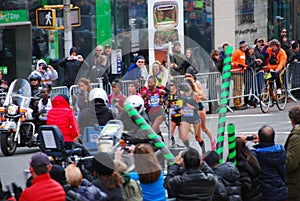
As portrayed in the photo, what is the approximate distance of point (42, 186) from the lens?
8.05 m

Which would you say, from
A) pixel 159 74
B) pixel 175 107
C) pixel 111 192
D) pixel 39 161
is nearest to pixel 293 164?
pixel 111 192

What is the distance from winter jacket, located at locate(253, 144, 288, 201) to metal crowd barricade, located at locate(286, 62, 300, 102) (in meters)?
12.9

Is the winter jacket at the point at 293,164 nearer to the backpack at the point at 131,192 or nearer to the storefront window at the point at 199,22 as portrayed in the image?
the backpack at the point at 131,192

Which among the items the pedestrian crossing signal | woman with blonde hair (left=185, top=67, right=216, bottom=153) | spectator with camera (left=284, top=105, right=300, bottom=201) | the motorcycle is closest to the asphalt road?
woman with blonde hair (left=185, top=67, right=216, bottom=153)

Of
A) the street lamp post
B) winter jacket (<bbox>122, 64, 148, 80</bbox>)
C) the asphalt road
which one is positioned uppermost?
the street lamp post

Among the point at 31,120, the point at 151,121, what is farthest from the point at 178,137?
the point at 31,120

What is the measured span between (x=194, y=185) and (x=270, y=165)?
5.12 feet

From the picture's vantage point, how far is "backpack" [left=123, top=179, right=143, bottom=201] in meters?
8.79

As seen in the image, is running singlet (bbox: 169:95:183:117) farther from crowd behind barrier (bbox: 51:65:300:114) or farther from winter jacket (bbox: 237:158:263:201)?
winter jacket (bbox: 237:158:263:201)

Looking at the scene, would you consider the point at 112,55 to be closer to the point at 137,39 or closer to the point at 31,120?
the point at 137,39

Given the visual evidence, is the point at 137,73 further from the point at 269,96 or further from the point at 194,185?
the point at 194,185

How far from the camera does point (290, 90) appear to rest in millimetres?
22688

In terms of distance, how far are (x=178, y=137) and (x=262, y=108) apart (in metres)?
5.52

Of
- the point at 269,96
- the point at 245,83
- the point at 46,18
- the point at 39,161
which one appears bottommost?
the point at 269,96
